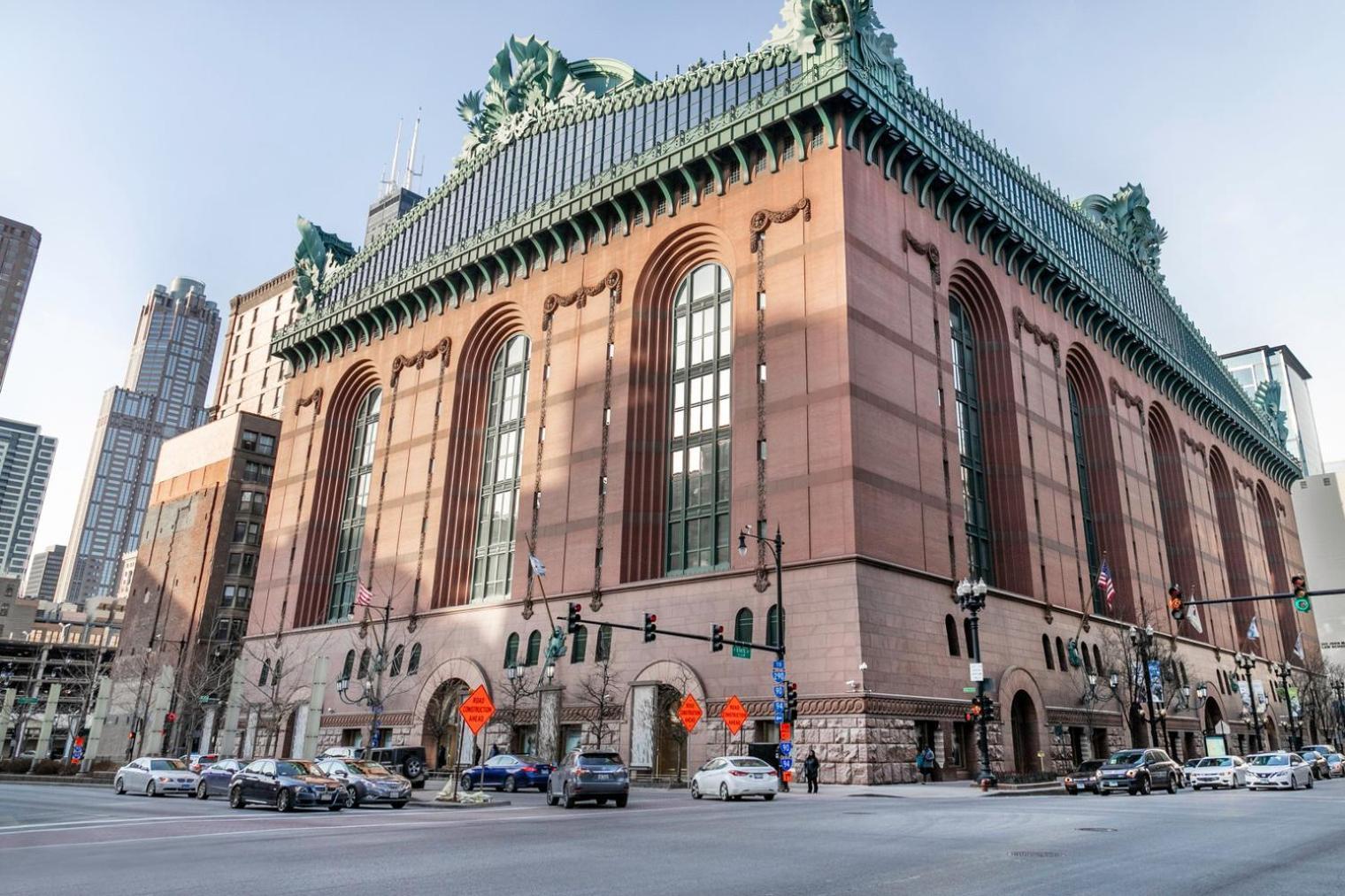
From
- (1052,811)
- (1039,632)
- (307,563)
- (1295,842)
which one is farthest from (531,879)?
(307,563)

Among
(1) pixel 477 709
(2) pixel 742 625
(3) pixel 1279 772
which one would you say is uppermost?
(2) pixel 742 625

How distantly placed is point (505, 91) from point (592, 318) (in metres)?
24.5

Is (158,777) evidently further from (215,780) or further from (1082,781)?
(1082,781)

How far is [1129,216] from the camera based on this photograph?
7681 centimetres

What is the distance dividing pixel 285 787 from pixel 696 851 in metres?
15.3

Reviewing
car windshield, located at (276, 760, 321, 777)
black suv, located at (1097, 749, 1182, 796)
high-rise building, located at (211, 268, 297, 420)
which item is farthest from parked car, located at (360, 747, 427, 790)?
high-rise building, located at (211, 268, 297, 420)

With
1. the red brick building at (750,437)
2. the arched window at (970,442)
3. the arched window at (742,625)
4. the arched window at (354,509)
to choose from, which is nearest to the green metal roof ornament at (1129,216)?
the red brick building at (750,437)

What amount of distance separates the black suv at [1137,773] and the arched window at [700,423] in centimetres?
1810

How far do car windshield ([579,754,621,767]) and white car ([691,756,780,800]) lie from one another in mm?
3690

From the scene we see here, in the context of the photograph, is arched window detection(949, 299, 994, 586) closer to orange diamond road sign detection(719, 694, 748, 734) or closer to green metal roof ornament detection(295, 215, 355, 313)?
orange diamond road sign detection(719, 694, 748, 734)

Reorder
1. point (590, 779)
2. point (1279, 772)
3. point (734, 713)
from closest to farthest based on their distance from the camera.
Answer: point (590, 779) < point (1279, 772) < point (734, 713)

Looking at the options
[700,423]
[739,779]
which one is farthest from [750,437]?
[739,779]

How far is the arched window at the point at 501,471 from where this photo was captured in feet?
176

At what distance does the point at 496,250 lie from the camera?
58.6 meters
